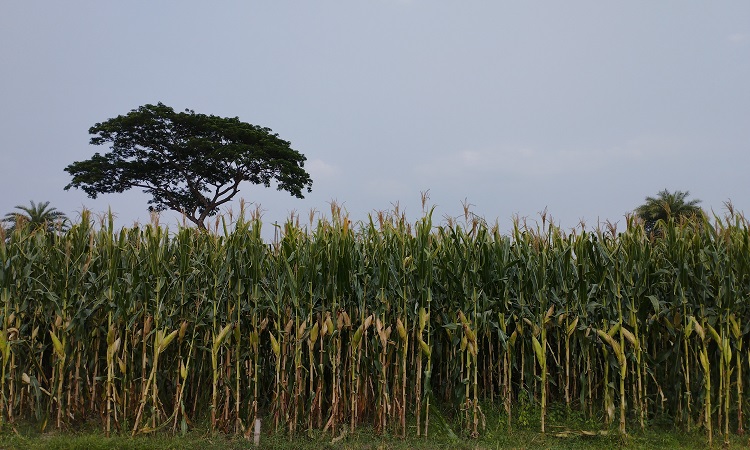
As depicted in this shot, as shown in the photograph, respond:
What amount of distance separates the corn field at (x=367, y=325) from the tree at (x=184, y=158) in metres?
27.0

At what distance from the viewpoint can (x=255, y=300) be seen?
7.12m

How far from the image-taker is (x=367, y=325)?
22.3ft

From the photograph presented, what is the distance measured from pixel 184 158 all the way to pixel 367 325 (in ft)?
102

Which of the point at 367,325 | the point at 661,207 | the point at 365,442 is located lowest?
the point at 365,442

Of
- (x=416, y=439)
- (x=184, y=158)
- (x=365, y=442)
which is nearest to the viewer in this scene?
(x=365, y=442)

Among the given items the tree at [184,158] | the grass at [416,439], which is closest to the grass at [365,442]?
the grass at [416,439]

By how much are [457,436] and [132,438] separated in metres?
3.88

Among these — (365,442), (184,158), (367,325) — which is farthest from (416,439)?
(184,158)

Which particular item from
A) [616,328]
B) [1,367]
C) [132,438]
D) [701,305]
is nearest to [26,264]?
[1,367]

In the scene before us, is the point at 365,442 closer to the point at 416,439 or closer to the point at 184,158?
the point at 416,439

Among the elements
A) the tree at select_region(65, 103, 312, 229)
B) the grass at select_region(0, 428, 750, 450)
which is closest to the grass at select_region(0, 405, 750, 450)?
the grass at select_region(0, 428, 750, 450)

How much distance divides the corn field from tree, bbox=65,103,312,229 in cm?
2703

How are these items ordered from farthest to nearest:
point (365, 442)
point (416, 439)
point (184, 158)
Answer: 1. point (184, 158)
2. point (416, 439)
3. point (365, 442)

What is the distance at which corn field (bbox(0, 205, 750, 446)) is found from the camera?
6934mm
